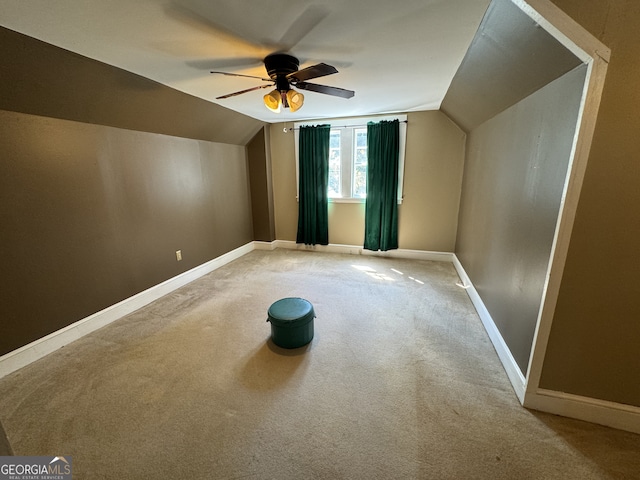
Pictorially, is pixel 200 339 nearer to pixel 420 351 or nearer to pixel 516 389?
pixel 420 351

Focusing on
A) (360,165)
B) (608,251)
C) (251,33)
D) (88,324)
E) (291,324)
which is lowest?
(88,324)

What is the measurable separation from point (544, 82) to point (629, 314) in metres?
1.35

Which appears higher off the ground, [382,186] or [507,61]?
[507,61]

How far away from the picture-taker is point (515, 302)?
1852mm

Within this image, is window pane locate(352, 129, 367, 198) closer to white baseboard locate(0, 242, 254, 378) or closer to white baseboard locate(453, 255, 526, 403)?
white baseboard locate(453, 255, 526, 403)

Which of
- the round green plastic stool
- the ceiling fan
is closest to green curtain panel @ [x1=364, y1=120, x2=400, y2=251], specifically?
the ceiling fan

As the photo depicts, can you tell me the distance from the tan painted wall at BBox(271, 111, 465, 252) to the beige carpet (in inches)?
66.9

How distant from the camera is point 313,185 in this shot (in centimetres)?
444

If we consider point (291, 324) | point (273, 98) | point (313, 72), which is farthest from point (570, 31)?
point (291, 324)

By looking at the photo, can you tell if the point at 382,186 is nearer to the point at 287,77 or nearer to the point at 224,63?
the point at 287,77

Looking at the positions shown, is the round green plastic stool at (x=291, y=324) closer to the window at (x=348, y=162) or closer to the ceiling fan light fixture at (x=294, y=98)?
the ceiling fan light fixture at (x=294, y=98)

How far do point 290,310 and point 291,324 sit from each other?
0.44 ft

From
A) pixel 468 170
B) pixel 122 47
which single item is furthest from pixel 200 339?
pixel 468 170

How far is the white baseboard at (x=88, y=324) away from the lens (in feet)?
6.37
